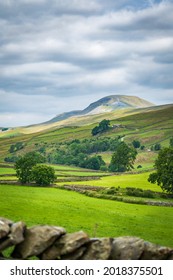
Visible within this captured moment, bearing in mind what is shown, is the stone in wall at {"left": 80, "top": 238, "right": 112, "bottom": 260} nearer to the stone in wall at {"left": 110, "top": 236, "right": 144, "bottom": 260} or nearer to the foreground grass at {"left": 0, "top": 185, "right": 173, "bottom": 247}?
the stone in wall at {"left": 110, "top": 236, "right": 144, "bottom": 260}

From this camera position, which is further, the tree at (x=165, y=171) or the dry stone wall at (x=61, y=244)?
the tree at (x=165, y=171)

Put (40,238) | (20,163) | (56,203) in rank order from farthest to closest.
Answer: (20,163) → (56,203) → (40,238)

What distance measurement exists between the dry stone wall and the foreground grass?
2270 centimetres

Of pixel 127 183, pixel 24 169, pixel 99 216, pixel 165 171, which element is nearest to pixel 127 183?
pixel 127 183

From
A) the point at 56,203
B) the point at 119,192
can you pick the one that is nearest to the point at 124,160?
the point at 119,192

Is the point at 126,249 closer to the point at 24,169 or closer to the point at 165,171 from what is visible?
the point at 165,171

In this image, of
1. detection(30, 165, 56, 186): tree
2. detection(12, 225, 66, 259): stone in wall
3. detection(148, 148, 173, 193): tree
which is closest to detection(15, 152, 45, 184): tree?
detection(30, 165, 56, 186): tree

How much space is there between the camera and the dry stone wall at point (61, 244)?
18328mm

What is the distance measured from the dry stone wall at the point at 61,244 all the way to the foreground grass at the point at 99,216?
2270 cm

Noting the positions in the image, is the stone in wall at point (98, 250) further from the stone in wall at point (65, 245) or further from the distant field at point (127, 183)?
the distant field at point (127, 183)

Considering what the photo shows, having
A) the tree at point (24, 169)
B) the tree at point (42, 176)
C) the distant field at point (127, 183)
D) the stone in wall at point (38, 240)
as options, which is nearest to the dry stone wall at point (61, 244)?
the stone in wall at point (38, 240)
